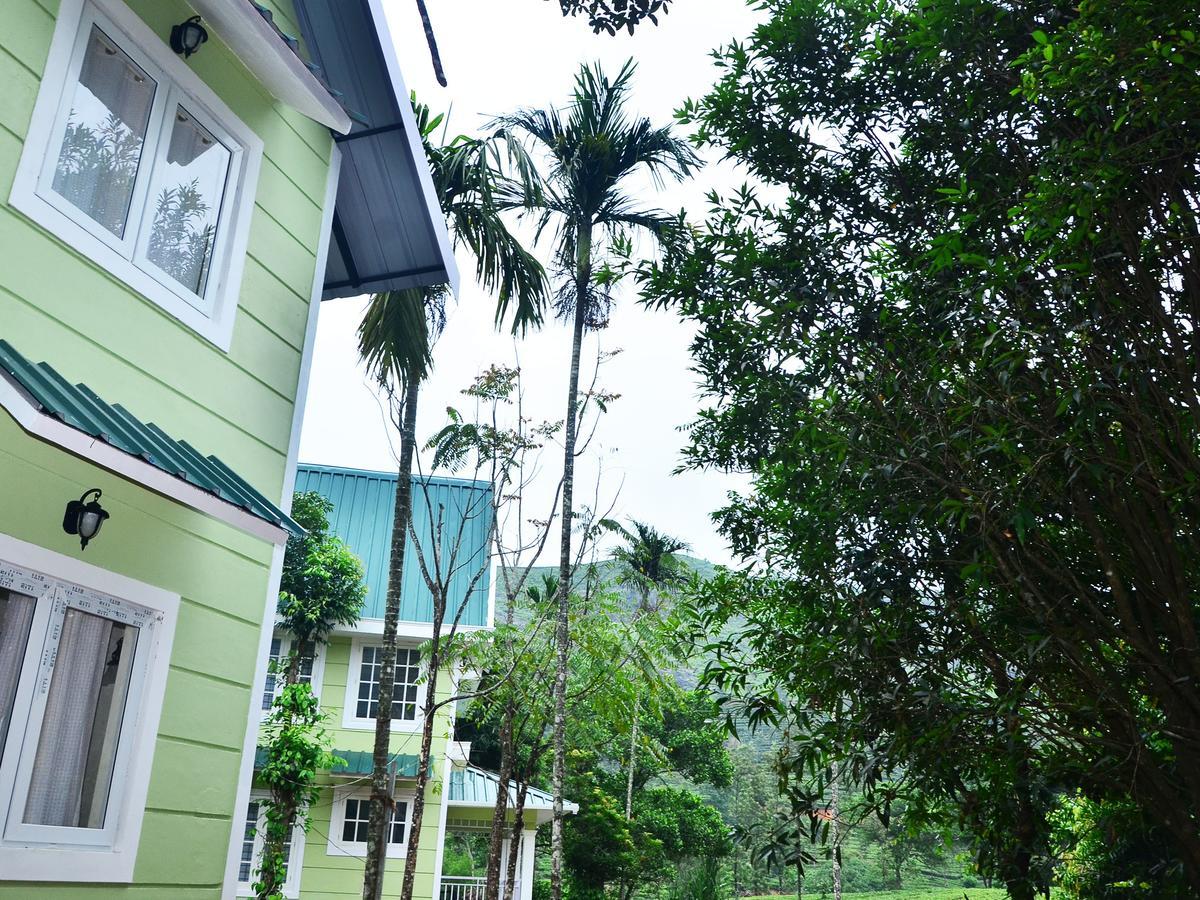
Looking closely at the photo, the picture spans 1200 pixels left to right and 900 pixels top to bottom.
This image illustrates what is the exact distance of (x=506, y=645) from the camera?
16.9 meters

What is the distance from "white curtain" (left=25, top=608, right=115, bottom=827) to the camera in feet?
12.3

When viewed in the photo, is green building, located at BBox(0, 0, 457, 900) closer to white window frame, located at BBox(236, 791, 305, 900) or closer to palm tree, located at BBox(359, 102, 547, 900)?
palm tree, located at BBox(359, 102, 547, 900)

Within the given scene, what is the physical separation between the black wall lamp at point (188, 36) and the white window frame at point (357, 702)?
13.6 meters

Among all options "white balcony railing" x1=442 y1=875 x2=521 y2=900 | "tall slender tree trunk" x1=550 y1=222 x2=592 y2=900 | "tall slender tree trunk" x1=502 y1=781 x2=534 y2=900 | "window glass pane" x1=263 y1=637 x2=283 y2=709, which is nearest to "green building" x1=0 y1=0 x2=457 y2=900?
"tall slender tree trunk" x1=550 y1=222 x2=592 y2=900

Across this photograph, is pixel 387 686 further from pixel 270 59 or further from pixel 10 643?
pixel 270 59

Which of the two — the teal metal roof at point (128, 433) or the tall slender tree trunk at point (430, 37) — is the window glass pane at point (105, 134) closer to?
the teal metal roof at point (128, 433)

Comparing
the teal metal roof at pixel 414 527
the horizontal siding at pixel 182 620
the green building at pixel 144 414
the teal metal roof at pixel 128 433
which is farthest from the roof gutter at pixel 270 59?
the teal metal roof at pixel 414 527

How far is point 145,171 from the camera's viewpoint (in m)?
4.56

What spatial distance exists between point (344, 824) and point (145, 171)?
14337 mm

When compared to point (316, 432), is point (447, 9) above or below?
below

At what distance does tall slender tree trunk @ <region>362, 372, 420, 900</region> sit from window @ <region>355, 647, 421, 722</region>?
7611 millimetres

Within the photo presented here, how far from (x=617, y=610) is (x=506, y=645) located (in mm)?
2776

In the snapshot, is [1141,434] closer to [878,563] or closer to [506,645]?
[878,563]

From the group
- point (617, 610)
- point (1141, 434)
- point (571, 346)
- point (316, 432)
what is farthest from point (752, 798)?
point (1141, 434)
